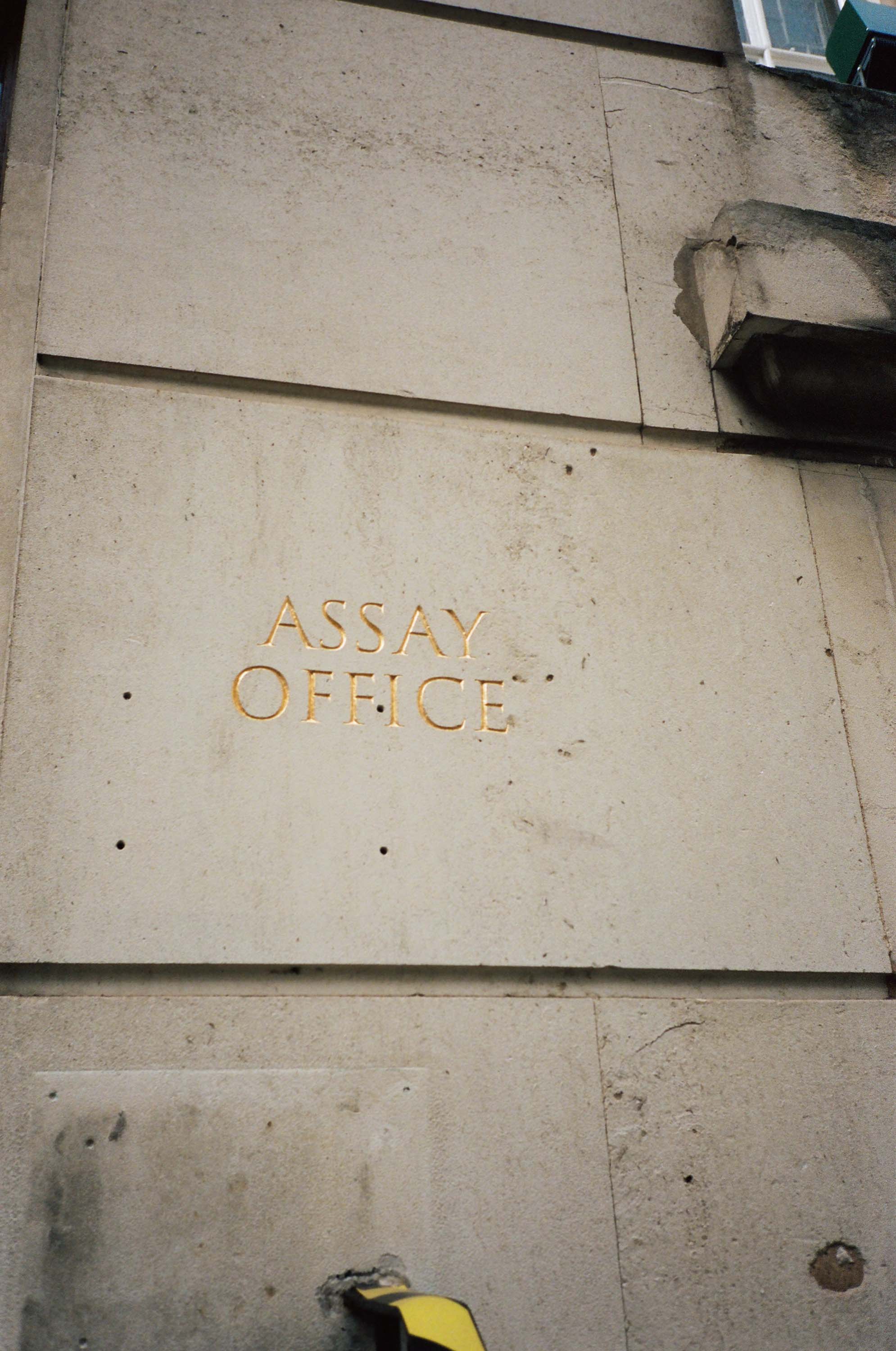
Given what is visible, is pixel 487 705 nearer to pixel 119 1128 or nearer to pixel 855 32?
pixel 119 1128

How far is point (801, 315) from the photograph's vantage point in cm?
373

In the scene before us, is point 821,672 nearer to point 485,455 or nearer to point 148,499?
point 485,455

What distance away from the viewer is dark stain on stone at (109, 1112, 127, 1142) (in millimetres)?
2615

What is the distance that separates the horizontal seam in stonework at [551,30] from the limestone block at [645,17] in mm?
10

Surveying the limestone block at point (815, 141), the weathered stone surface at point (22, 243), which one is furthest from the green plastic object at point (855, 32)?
the weathered stone surface at point (22, 243)

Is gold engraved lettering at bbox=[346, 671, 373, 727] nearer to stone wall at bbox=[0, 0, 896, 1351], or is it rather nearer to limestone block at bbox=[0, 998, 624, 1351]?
stone wall at bbox=[0, 0, 896, 1351]

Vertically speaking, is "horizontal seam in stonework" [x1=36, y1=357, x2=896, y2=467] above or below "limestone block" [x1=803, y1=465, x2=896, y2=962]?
above

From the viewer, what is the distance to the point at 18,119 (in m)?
3.60

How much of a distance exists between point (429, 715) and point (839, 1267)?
1758mm

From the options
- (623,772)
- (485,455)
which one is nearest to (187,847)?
(623,772)

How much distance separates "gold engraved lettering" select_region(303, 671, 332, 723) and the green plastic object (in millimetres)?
3667

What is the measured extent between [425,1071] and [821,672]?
174 cm

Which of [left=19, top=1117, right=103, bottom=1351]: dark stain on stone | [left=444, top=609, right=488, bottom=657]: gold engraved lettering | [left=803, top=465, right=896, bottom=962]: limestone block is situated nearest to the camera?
[left=19, top=1117, right=103, bottom=1351]: dark stain on stone

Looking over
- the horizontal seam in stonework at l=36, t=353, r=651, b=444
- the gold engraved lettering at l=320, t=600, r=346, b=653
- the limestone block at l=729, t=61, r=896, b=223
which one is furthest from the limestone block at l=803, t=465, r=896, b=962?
the gold engraved lettering at l=320, t=600, r=346, b=653
